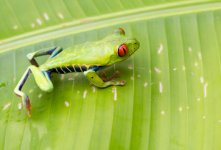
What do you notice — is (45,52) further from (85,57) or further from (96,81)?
(96,81)

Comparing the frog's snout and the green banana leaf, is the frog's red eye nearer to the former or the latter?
the frog's snout

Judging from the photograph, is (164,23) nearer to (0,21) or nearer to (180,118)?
(180,118)

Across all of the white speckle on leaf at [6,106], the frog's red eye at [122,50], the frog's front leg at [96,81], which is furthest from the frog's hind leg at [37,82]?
the frog's red eye at [122,50]

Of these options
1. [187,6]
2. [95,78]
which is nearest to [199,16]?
[187,6]

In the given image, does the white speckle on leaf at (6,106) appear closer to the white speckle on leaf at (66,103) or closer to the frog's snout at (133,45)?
the white speckle on leaf at (66,103)

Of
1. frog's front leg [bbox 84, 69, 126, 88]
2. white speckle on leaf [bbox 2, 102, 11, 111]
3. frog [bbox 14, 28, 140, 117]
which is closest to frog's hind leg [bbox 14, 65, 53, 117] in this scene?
frog [bbox 14, 28, 140, 117]
